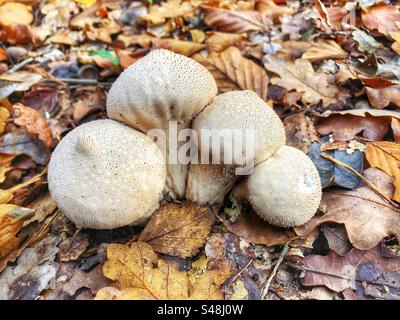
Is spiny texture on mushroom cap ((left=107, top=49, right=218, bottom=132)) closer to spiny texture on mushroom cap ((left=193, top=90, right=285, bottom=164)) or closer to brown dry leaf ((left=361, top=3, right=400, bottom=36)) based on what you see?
spiny texture on mushroom cap ((left=193, top=90, right=285, bottom=164))

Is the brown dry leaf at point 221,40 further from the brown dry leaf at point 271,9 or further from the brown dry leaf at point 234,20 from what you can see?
the brown dry leaf at point 271,9

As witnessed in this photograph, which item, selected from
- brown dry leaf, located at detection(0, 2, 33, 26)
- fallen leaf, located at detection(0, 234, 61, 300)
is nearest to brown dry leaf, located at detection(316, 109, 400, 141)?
fallen leaf, located at detection(0, 234, 61, 300)

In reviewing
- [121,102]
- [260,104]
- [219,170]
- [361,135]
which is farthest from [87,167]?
[361,135]

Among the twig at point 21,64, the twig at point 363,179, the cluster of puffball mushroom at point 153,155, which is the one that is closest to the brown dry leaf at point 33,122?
the twig at point 21,64

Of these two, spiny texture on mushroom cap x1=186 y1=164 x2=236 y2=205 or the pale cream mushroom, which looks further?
spiny texture on mushroom cap x1=186 y1=164 x2=236 y2=205

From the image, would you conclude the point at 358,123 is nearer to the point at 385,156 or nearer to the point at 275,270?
the point at 385,156
